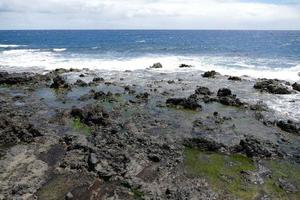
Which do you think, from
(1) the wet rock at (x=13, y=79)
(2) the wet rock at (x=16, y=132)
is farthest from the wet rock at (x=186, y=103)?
(1) the wet rock at (x=13, y=79)

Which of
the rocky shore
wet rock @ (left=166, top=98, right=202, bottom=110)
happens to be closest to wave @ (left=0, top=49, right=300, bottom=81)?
the rocky shore

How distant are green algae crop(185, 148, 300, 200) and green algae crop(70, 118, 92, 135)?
6629 millimetres

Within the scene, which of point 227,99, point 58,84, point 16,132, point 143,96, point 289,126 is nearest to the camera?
point 16,132

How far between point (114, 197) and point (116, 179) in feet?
5.20

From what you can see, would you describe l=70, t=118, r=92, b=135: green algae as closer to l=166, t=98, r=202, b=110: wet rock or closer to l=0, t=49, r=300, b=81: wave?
l=166, t=98, r=202, b=110: wet rock

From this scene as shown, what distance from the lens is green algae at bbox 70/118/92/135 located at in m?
23.3

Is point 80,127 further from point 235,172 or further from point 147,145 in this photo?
point 235,172

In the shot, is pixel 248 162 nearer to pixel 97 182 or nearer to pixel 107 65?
pixel 97 182

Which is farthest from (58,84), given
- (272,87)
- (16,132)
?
(272,87)

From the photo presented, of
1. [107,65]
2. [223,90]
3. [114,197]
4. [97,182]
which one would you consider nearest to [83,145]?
[97,182]

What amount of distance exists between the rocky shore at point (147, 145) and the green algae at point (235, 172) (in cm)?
5

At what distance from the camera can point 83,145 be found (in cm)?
2025

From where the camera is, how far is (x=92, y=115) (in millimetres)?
25109

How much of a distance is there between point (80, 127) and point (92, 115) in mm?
1401
